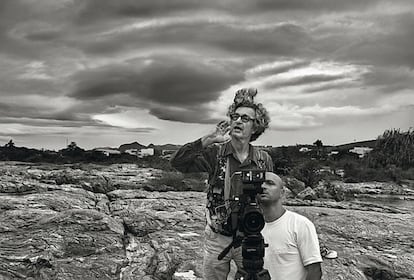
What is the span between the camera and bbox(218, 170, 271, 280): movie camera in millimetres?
2859

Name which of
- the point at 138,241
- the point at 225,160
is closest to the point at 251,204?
the point at 225,160

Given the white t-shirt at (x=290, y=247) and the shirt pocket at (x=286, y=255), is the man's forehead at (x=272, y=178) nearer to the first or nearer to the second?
the white t-shirt at (x=290, y=247)

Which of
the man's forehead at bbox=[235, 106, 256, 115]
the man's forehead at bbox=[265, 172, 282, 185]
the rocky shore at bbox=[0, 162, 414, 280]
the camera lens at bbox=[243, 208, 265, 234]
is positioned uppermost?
the man's forehead at bbox=[235, 106, 256, 115]

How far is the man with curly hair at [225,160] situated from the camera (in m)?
3.41

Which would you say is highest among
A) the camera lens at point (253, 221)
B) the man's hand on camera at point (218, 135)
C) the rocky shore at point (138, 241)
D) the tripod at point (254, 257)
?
the man's hand on camera at point (218, 135)

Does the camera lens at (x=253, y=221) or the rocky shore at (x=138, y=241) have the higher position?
the camera lens at (x=253, y=221)

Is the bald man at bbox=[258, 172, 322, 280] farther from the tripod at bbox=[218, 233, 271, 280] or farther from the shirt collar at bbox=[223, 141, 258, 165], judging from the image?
the shirt collar at bbox=[223, 141, 258, 165]

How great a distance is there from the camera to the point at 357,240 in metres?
6.44

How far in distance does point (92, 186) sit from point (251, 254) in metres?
8.90

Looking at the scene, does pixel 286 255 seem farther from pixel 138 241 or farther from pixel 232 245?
pixel 138 241

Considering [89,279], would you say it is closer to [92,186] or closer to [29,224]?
[29,224]

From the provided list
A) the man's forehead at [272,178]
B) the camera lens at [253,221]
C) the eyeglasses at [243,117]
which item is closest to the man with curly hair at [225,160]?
the eyeglasses at [243,117]

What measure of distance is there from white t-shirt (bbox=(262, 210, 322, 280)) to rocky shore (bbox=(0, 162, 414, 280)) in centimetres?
235

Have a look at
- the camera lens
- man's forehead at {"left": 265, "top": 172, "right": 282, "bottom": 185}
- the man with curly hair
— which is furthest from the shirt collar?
the camera lens
